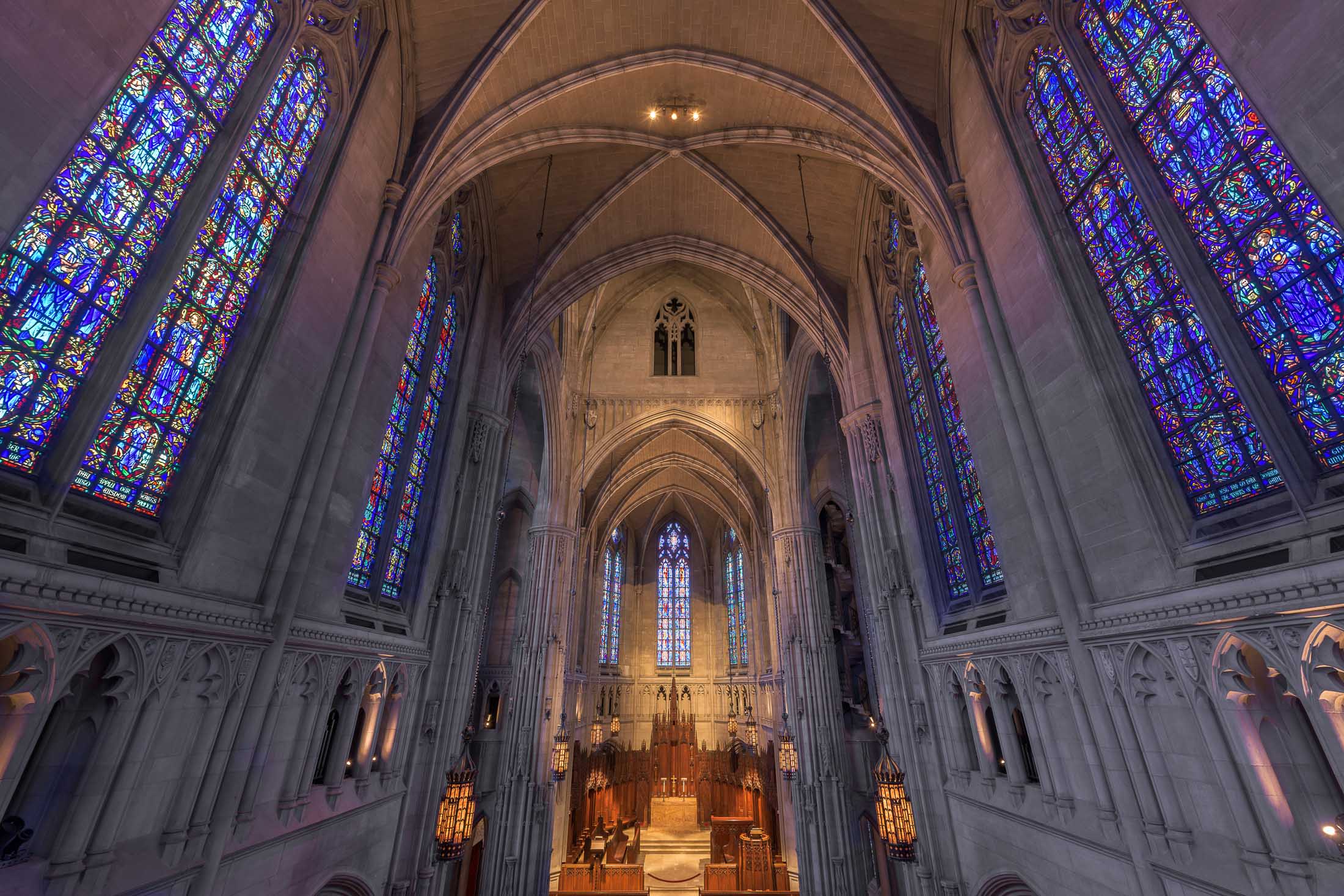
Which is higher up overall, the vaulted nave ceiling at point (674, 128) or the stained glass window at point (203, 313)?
the vaulted nave ceiling at point (674, 128)

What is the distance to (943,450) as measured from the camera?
11016mm

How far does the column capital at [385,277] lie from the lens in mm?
9086

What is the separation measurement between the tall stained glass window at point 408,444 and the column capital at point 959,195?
9598 mm

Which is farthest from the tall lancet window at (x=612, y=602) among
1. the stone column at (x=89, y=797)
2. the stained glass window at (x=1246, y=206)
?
the stained glass window at (x=1246, y=206)

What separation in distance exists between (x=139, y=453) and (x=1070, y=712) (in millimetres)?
11024

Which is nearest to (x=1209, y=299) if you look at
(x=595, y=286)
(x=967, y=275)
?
(x=967, y=275)

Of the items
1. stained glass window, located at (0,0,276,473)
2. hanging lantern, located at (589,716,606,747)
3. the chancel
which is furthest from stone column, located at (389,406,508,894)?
hanging lantern, located at (589,716,606,747)

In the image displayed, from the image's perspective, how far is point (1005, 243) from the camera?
846 centimetres

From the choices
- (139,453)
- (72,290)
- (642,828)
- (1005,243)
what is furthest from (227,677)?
(642,828)

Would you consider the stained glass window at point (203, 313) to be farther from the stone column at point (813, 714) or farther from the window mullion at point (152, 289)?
the stone column at point (813, 714)

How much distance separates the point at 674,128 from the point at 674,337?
11.3m

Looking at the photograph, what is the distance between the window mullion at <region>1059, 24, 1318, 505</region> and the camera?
5.03 m

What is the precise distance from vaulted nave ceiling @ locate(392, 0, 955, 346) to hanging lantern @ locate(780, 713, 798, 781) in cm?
1408

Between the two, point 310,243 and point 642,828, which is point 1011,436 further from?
point 642,828
